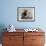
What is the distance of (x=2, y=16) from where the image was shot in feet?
14.5

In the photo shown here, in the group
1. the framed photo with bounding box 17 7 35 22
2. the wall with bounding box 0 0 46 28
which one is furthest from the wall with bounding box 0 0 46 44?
the framed photo with bounding box 17 7 35 22

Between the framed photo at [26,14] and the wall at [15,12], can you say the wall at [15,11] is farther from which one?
the framed photo at [26,14]

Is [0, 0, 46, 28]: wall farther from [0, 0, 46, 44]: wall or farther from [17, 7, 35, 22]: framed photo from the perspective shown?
[17, 7, 35, 22]: framed photo

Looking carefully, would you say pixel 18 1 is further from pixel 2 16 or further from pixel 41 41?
pixel 41 41

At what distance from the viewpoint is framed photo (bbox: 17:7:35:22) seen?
4.39m

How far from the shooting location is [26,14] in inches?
174

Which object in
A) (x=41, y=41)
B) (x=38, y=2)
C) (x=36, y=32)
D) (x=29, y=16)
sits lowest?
(x=41, y=41)

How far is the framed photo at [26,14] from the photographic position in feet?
14.4

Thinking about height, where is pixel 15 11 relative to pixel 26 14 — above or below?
above

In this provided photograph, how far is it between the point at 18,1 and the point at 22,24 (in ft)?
2.57

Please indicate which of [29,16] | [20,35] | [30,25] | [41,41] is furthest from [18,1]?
[41,41]

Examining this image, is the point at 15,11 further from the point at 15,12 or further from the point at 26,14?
the point at 26,14

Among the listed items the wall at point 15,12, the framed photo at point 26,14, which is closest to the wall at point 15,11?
the wall at point 15,12

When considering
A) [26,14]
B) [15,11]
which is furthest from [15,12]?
[26,14]
